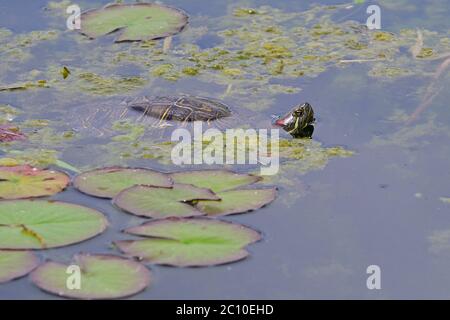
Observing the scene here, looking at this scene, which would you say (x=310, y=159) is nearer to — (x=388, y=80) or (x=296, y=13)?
(x=388, y=80)

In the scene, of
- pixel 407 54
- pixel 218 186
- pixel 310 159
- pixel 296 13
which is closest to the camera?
pixel 218 186

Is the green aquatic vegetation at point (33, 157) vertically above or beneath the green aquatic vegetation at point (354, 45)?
beneath

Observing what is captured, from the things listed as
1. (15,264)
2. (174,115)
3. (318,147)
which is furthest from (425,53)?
(15,264)

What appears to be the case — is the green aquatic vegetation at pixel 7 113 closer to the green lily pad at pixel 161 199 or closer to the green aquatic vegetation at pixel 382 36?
the green lily pad at pixel 161 199

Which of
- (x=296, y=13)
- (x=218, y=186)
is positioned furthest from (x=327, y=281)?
(x=296, y=13)

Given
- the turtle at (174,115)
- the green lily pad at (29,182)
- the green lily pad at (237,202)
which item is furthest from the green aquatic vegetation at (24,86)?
the green lily pad at (237,202)

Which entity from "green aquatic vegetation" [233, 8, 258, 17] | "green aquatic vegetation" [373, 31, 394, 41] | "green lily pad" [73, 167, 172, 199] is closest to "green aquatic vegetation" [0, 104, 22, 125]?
"green lily pad" [73, 167, 172, 199]
